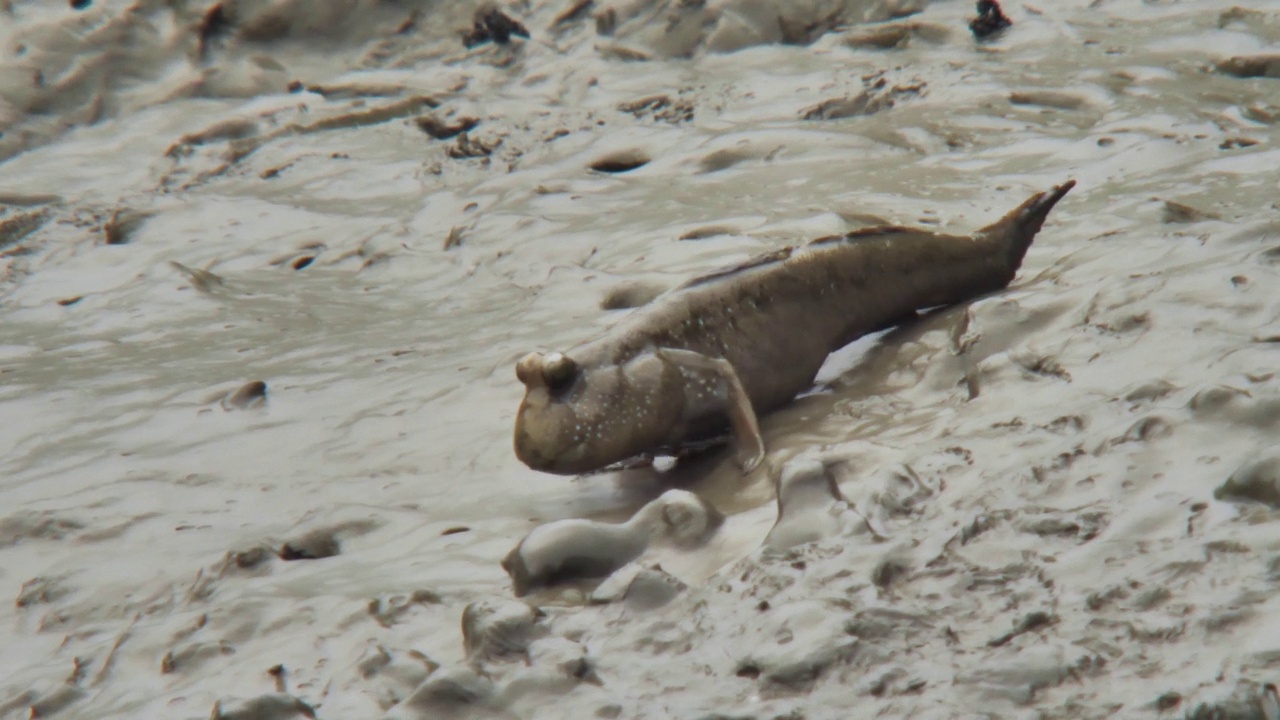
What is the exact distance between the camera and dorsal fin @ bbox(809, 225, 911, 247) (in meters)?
2.95

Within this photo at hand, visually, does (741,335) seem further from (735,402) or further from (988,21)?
(988,21)

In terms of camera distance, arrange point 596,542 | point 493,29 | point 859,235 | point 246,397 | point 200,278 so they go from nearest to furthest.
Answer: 1. point 596,542
2. point 859,235
3. point 246,397
4. point 200,278
5. point 493,29

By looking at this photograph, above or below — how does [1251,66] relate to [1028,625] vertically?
below

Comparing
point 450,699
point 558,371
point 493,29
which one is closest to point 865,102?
point 493,29

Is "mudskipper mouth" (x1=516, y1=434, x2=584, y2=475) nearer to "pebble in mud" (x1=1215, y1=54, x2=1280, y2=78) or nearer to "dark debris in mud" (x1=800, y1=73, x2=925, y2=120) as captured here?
"dark debris in mud" (x1=800, y1=73, x2=925, y2=120)

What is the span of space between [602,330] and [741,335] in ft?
1.01

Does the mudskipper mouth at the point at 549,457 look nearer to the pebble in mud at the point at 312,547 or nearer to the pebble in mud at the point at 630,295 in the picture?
the pebble in mud at the point at 312,547

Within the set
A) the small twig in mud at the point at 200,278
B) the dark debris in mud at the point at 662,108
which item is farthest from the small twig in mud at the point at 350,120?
the small twig in mud at the point at 200,278

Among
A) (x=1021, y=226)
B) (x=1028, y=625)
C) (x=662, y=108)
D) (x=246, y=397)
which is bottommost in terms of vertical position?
(x=662, y=108)

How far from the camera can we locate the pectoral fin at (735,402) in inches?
98.4

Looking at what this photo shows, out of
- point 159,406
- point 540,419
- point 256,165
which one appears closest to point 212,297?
point 159,406

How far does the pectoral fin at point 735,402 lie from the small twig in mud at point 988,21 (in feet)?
12.5

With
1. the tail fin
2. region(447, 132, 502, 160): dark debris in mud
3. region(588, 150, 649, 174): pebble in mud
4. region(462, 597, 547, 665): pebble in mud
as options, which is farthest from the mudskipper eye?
region(447, 132, 502, 160): dark debris in mud

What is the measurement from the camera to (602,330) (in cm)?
283
